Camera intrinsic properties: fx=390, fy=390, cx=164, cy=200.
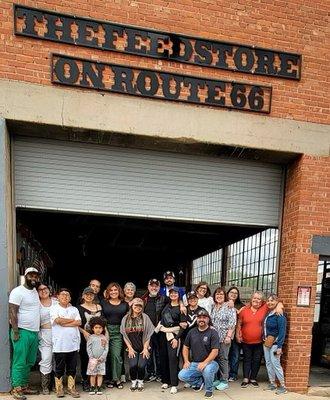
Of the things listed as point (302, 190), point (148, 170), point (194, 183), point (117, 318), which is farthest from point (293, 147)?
point (117, 318)

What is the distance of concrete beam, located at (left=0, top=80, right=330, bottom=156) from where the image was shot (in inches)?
221

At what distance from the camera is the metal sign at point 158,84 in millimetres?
5754

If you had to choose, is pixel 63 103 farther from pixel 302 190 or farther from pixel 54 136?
pixel 302 190

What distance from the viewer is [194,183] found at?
665 centimetres

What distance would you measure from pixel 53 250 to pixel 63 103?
11.5 metres

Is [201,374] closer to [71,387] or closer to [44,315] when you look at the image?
[71,387]

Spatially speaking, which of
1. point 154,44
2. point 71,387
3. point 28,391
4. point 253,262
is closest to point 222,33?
point 154,44

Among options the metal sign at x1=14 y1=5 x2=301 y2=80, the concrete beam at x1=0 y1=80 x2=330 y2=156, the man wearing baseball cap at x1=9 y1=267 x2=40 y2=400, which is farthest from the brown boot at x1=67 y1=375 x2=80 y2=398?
the metal sign at x1=14 y1=5 x2=301 y2=80

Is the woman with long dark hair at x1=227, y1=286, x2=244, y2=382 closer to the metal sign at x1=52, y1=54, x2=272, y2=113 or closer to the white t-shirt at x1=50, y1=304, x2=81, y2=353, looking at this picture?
the white t-shirt at x1=50, y1=304, x2=81, y2=353

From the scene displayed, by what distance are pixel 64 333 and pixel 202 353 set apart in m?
2.01

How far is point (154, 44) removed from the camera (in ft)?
19.7

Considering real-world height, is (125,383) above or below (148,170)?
below

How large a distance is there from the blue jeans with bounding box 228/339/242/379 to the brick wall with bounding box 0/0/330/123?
3871mm

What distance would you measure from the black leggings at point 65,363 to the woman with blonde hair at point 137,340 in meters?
0.78
